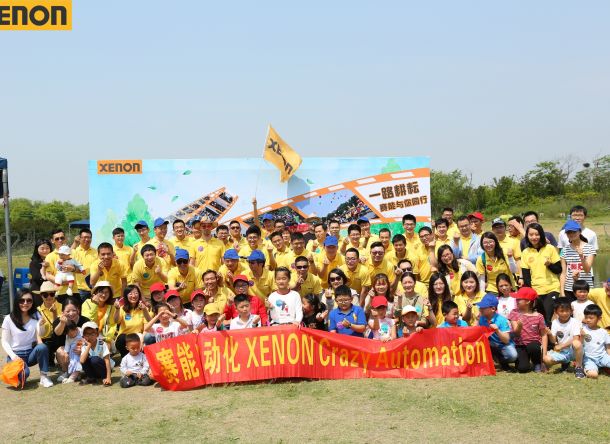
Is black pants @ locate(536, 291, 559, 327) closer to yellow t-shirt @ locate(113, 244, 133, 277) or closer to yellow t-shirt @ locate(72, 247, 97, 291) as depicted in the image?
yellow t-shirt @ locate(113, 244, 133, 277)

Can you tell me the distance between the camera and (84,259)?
341 inches

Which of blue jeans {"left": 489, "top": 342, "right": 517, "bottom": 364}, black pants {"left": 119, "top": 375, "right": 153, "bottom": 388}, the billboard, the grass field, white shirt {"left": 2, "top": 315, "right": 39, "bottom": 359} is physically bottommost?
the grass field

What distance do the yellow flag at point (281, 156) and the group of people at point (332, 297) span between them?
11.7 feet

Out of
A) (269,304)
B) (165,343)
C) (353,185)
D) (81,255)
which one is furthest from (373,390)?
(353,185)

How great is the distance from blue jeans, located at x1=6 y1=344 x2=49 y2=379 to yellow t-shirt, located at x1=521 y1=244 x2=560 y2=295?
580 centimetres

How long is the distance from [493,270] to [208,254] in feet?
12.8

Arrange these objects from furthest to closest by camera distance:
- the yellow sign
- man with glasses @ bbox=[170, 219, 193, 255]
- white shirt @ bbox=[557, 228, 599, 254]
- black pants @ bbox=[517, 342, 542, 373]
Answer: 1. the yellow sign
2. man with glasses @ bbox=[170, 219, 193, 255]
3. white shirt @ bbox=[557, 228, 599, 254]
4. black pants @ bbox=[517, 342, 542, 373]

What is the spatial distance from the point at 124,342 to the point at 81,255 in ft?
6.20

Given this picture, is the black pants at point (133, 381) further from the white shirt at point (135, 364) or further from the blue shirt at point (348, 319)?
the blue shirt at point (348, 319)

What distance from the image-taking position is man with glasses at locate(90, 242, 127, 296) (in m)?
8.08

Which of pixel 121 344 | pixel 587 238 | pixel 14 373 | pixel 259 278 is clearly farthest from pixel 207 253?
pixel 587 238

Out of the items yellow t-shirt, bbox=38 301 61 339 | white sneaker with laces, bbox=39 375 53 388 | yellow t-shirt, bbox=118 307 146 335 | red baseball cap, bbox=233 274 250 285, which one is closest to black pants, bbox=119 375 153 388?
yellow t-shirt, bbox=118 307 146 335

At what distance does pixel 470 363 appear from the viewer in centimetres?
679

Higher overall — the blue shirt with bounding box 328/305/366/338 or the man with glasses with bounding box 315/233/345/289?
the man with glasses with bounding box 315/233/345/289
